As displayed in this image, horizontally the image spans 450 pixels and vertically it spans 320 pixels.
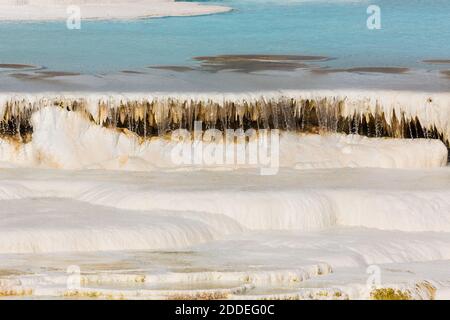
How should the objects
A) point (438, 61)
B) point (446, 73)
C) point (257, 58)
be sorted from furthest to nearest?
point (257, 58), point (438, 61), point (446, 73)

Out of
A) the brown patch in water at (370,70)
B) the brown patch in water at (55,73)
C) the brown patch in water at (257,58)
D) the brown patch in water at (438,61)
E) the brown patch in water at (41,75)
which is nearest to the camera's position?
the brown patch in water at (41,75)

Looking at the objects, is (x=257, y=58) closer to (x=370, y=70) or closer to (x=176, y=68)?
(x=176, y=68)

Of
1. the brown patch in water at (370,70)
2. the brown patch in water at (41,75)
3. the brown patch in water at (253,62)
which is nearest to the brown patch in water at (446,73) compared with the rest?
the brown patch in water at (370,70)

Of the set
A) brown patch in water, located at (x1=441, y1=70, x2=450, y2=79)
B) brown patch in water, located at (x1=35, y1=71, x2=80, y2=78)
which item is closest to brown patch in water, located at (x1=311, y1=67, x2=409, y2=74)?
brown patch in water, located at (x1=441, y1=70, x2=450, y2=79)

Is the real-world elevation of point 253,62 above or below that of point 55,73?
above

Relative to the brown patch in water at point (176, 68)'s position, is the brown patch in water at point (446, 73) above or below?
below

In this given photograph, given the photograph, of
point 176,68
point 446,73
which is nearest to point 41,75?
point 176,68

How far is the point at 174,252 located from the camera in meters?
17.4

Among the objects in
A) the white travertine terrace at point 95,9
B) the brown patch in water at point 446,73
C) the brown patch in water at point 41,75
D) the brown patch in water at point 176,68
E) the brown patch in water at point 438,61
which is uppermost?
the white travertine terrace at point 95,9

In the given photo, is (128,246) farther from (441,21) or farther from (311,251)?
(441,21)

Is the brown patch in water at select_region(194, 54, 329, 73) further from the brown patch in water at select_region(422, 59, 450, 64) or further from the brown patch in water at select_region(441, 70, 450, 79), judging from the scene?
the brown patch in water at select_region(441, 70, 450, 79)

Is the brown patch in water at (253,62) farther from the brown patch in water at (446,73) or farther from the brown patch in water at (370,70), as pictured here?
the brown patch in water at (446,73)

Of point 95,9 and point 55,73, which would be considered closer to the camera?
point 55,73

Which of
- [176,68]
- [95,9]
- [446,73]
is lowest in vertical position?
[446,73]
